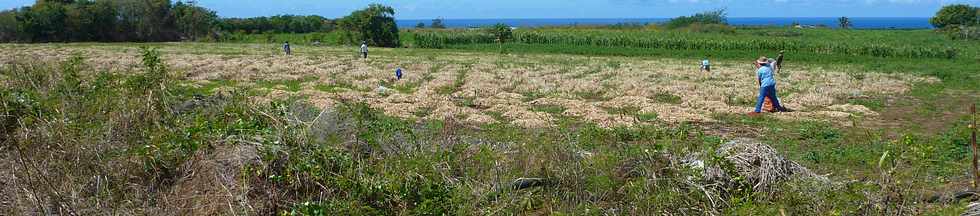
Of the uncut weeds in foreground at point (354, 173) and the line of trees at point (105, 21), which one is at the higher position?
the line of trees at point (105, 21)

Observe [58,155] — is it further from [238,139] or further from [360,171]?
[360,171]

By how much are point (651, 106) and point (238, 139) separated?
9.78 m

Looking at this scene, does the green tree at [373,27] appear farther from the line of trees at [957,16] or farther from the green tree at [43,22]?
the line of trees at [957,16]

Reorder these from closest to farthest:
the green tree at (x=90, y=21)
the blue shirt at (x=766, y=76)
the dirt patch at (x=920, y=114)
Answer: the dirt patch at (x=920, y=114)
the blue shirt at (x=766, y=76)
the green tree at (x=90, y=21)

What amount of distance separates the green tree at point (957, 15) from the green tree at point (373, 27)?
54257 mm

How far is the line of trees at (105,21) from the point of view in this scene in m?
48.4

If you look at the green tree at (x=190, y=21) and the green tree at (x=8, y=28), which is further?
the green tree at (x=190, y=21)

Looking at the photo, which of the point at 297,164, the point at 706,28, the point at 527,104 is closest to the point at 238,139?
the point at 297,164

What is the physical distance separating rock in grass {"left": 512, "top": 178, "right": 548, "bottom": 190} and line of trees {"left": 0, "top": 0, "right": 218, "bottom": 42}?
5218cm

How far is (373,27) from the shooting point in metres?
48.1

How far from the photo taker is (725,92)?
1616cm

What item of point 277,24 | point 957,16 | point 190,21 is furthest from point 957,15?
point 190,21

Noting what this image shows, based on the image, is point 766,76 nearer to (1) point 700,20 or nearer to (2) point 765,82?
(2) point 765,82

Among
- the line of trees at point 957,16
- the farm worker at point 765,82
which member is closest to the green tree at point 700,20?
the line of trees at point 957,16
